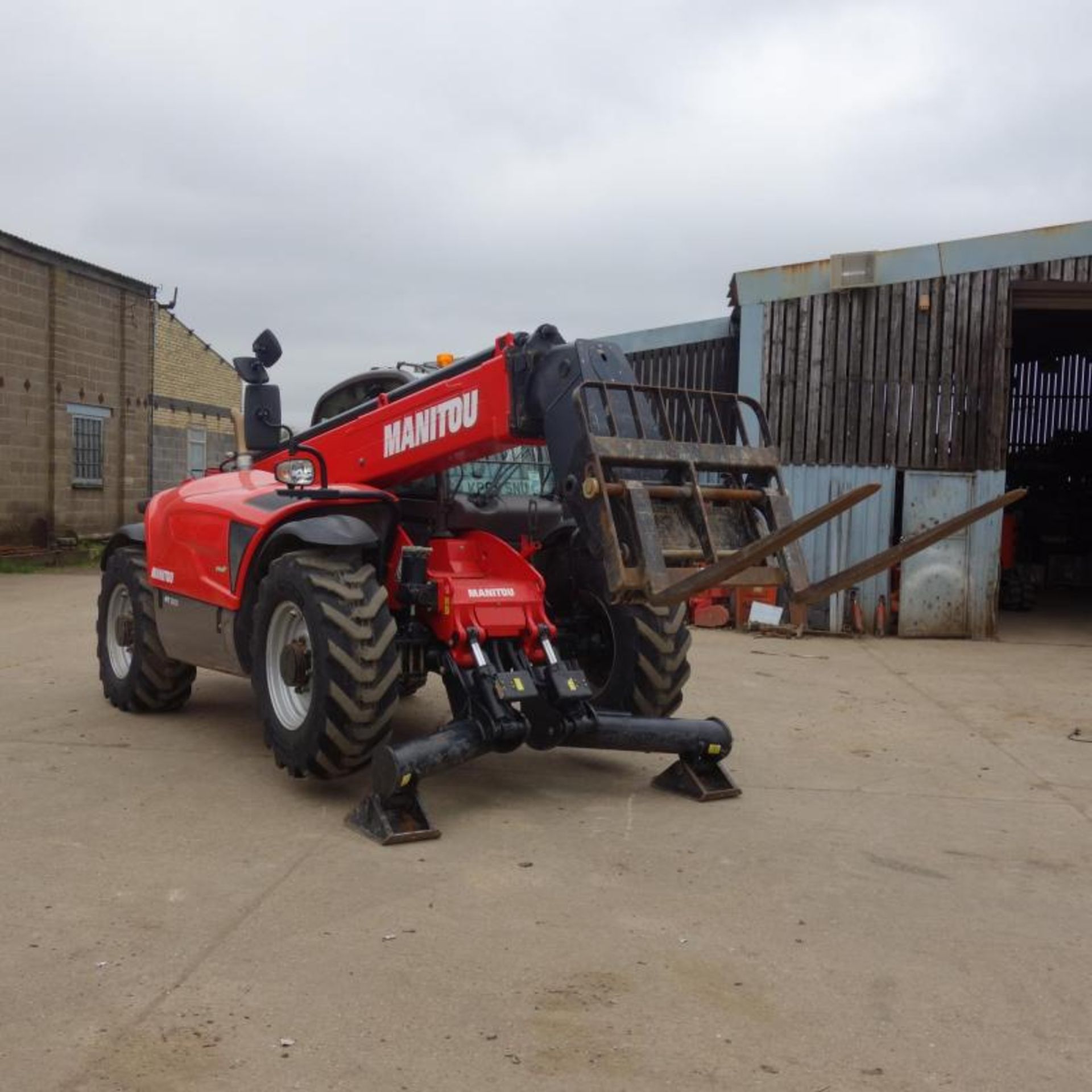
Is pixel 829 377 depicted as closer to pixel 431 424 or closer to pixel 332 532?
pixel 431 424

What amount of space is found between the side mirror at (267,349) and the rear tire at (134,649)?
1921 millimetres

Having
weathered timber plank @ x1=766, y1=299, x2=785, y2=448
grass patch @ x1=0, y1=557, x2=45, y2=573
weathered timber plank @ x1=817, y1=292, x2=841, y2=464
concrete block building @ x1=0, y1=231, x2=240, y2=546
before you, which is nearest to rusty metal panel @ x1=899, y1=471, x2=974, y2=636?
weathered timber plank @ x1=817, y1=292, x2=841, y2=464

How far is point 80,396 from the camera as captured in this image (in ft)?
69.3

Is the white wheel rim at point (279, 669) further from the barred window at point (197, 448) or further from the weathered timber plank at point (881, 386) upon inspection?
the barred window at point (197, 448)

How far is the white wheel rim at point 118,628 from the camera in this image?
25.4 feet

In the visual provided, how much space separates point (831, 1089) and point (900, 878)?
1.81 m

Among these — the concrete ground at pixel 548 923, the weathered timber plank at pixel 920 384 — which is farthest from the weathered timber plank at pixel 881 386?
the concrete ground at pixel 548 923

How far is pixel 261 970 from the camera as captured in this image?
3584 millimetres

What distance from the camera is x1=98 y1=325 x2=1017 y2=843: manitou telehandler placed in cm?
511

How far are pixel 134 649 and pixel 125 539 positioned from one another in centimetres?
86

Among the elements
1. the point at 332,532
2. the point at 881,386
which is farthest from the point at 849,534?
the point at 332,532

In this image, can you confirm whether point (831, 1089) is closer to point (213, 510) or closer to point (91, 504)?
point (213, 510)

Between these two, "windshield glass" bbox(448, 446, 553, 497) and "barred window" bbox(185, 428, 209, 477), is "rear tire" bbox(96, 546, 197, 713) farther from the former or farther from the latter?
"barred window" bbox(185, 428, 209, 477)

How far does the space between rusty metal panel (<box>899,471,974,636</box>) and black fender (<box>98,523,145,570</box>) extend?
881 centimetres
